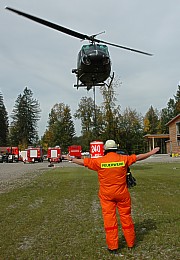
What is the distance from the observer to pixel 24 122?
99.8 metres

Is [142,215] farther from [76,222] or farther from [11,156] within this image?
[11,156]

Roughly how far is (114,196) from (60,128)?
82.7 metres

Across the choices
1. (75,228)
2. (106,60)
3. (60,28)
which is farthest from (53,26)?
(75,228)

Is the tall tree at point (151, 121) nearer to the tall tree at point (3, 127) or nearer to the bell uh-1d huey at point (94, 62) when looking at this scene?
the tall tree at point (3, 127)

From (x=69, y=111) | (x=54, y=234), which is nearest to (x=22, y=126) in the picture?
(x=69, y=111)

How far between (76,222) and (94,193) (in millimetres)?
5652

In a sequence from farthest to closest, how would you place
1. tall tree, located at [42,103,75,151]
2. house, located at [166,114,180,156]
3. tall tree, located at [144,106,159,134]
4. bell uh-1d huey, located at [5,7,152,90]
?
1. tall tree, located at [144,106,159,134]
2. tall tree, located at [42,103,75,151]
3. house, located at [166,114,180,156]
4. bell uh-1d huey, located at [5,7,152,90]

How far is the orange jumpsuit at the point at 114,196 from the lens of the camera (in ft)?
19.0

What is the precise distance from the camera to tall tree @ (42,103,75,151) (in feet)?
285

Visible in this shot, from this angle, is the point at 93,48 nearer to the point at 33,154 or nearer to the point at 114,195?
the point at 114,195

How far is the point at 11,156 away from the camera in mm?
59406

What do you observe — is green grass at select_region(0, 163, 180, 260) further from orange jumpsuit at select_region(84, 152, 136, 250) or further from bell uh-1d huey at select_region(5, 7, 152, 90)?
bell uh-1d huey at select_region(5, 7, 152, 90)

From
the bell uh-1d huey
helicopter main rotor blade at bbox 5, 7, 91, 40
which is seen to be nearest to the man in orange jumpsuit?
helicopter main rotor blade at bbox 5, 7, 91, 40

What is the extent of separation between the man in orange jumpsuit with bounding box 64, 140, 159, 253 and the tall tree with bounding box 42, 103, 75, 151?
7963cm
